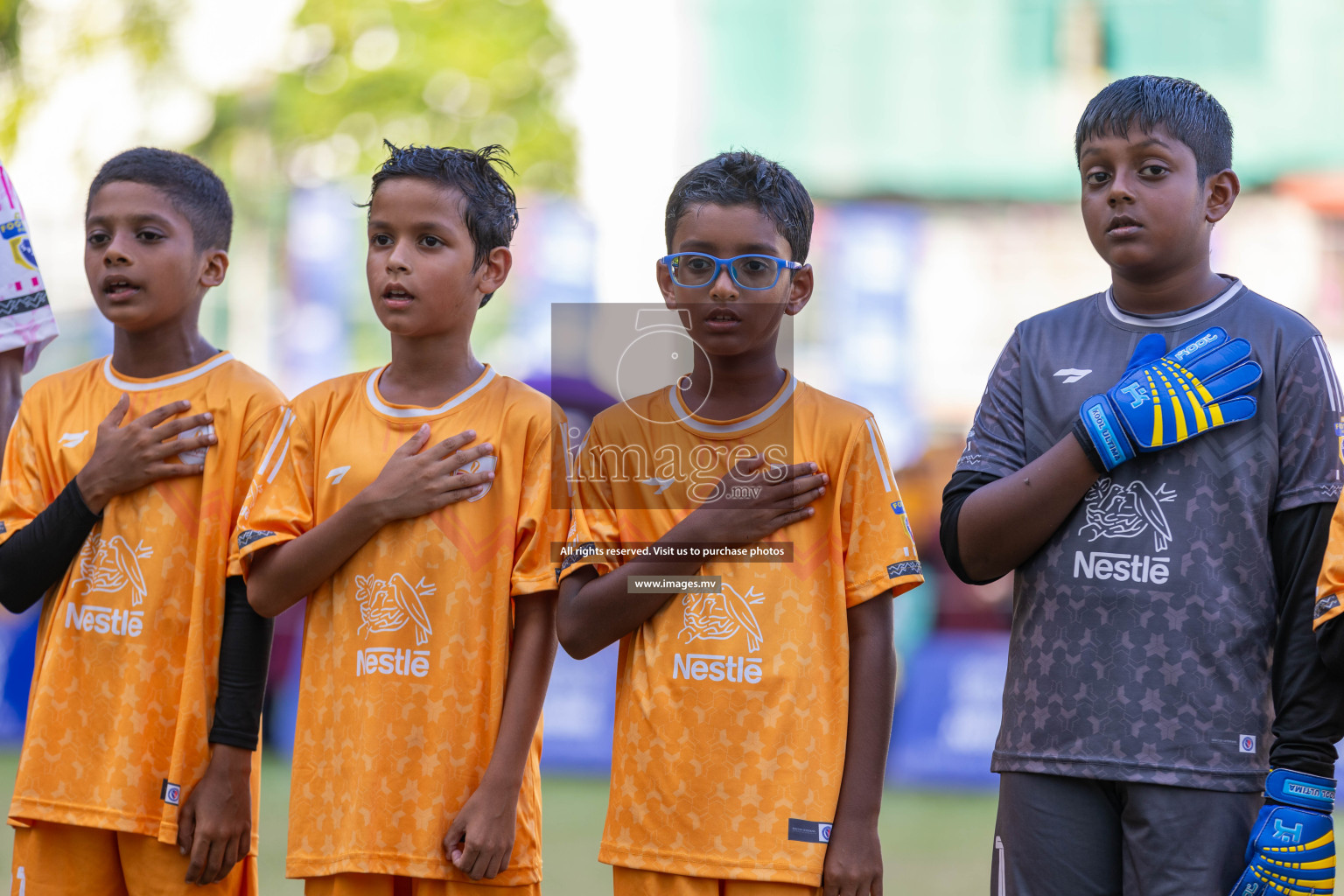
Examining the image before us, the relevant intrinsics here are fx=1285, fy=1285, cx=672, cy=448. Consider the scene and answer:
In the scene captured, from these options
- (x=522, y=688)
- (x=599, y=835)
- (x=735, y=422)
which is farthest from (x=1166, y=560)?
(x=599, y=835)

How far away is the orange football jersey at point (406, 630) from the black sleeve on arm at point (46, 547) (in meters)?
0.40

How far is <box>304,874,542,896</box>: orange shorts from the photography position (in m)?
2.32

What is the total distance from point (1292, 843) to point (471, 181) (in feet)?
6.25

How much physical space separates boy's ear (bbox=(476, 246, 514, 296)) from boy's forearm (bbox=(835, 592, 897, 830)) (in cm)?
101

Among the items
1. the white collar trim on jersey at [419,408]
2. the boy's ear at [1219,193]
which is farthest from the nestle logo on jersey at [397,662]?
the boy's ear at [1219,193]

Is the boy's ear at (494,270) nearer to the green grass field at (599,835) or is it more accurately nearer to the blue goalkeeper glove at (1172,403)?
the blue goalkeeper glove at (1172,403)

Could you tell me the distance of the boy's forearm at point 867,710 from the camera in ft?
7.27

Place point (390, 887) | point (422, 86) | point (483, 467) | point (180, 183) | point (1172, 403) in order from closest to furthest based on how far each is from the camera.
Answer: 1. point (1172, 403)
2. point (390, 887)
3. point (483, 467)
4. point (180, 183)
5. point (422, 86)

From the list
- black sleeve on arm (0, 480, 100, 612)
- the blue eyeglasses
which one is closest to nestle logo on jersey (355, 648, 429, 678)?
black sleeve on arm (0, 480, 100, 612)

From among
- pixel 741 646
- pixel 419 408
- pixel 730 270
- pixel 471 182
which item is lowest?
pixel 741 646

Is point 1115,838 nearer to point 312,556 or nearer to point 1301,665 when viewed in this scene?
point 1301,665

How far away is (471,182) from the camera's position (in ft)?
8.66

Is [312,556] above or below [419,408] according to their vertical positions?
below

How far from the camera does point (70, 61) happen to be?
11.8 m
